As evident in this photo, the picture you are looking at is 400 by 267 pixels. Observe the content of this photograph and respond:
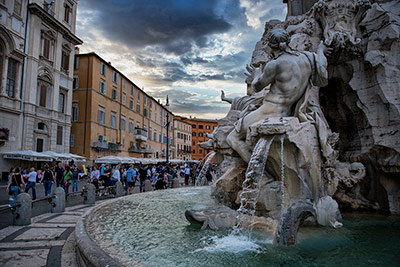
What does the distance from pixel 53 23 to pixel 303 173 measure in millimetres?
25636

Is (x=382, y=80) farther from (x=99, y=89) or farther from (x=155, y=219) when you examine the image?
(x=99, y=89)

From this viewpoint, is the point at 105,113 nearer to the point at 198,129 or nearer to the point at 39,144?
the point at 39,144

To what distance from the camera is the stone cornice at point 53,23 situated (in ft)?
71.7

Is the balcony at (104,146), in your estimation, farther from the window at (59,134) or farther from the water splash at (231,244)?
the water splash at (231,244)

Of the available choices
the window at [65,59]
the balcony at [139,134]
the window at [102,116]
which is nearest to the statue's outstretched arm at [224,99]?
the window at [65,59]

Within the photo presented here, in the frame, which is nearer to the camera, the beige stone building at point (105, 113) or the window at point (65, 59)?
the window at point (65, 59)

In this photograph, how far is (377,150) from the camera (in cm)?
607

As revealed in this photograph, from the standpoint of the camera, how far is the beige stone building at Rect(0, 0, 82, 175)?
19.8m

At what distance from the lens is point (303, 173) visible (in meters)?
4.64

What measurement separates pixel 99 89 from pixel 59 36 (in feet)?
25.4

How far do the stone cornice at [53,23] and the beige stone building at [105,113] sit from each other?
3589 mm

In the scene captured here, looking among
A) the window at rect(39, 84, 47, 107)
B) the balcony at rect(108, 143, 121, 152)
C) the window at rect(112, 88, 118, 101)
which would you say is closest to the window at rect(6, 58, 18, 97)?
the window at rect(39, 84, 47, 107)

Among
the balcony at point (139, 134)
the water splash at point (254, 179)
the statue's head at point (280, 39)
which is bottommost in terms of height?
the water splash at point (254, 179)

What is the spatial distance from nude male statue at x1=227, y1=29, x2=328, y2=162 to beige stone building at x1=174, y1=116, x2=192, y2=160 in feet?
184
